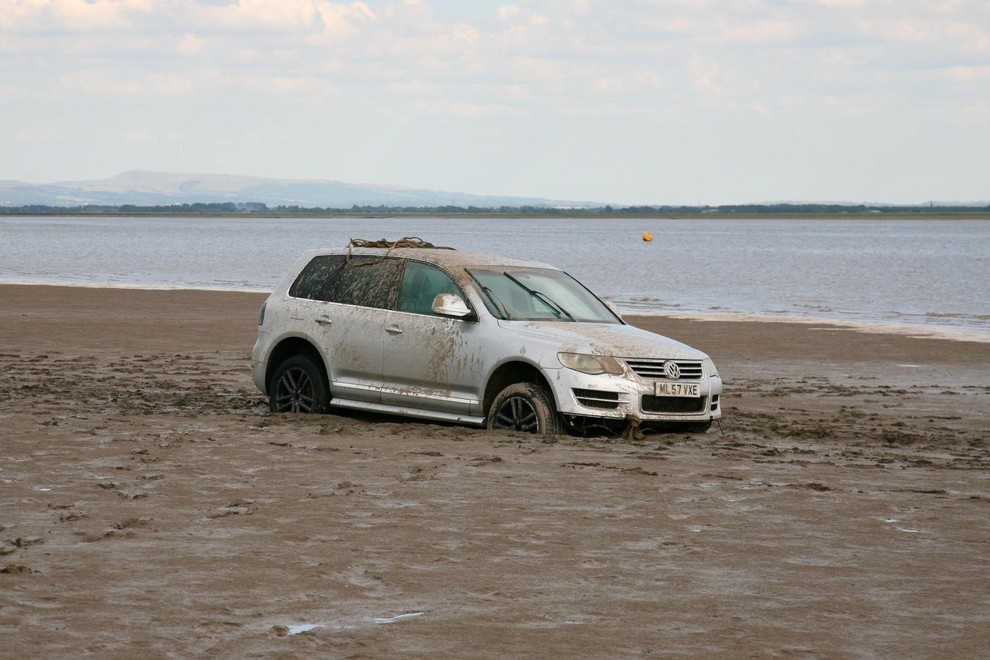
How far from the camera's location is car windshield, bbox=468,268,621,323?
40.6 ft

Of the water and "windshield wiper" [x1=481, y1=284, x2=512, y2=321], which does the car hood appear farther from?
the water

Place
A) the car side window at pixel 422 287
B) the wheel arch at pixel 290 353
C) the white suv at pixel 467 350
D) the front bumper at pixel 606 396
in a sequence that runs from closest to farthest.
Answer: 1. the front bumper at pixel 606 396
2. the white suv at pixel 467 350
3. the car side window at pixel 422 287
4. the wheel arch at pixel 290 353

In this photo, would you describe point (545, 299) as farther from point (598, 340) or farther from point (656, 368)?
point (656, 368)

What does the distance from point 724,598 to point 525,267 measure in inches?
264

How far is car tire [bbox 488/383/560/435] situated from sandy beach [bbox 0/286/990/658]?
18cm

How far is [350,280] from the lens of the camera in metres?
13.1

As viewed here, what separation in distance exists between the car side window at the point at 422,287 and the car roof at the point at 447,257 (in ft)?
0.30

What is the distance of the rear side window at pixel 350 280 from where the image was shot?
12.8 m

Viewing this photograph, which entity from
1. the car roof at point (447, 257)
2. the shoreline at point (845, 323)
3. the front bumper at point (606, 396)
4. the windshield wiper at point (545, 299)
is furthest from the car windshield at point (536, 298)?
the shoreline at point (845, 323)

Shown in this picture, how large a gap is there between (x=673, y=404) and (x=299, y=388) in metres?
3.52

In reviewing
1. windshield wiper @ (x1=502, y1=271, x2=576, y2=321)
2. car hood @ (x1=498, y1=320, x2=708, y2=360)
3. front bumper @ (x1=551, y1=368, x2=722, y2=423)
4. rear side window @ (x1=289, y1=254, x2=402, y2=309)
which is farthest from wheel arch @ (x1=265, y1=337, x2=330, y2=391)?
front bumper @ (x1=551, y1=368, x2=722, y2=423)

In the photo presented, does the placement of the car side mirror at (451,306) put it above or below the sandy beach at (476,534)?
above

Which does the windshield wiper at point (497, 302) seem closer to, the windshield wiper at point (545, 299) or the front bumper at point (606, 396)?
the windshield wiper at point (545, 299)

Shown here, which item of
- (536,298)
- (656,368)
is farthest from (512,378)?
(656,368)
